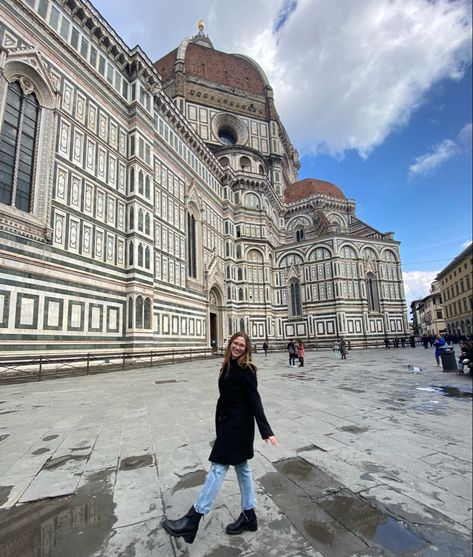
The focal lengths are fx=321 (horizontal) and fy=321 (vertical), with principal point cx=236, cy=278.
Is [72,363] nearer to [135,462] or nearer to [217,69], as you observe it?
[135,462]

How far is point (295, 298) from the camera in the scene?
132 ft

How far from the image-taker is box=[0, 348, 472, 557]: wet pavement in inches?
94.5

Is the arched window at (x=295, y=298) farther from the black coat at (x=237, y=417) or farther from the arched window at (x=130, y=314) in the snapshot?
the black coat at (x=237, y=417)

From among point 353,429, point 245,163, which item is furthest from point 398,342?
point 353,429

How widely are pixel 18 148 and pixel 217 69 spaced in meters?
40.6

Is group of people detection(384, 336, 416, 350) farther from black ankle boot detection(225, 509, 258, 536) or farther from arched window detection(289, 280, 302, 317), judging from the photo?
black ankle boot detection(225, 509, 258, 536)

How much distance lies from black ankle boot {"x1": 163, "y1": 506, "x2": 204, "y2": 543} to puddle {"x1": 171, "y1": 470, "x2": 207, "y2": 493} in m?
0.87

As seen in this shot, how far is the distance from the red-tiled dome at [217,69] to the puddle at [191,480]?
49432mm

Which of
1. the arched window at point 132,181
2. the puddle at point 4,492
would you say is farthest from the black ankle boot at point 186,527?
the arched window at point 132,181

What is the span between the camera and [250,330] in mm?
35438

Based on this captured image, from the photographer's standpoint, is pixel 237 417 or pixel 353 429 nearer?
pixel 237 417

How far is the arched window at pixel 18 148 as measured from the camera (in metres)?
14.4

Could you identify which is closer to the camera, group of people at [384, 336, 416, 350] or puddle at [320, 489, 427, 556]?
puddle at [320, 489, 427, 556]

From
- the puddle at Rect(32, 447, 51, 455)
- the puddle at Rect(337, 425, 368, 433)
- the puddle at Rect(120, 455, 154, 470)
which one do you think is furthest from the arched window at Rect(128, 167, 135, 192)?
the puddle at Rect(337, 425, 368, 433)
